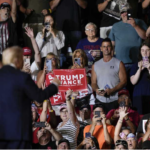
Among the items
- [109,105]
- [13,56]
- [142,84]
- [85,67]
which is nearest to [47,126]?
[109,105]

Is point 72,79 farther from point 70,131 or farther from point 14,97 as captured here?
point 14,97

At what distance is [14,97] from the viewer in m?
4.87

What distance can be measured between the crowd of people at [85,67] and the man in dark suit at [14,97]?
0.01m

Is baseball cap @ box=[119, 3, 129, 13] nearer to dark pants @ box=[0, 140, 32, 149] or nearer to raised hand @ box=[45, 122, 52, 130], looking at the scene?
raised hand @ box=[45, 122, 52, 130]

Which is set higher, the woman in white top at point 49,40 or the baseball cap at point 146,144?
the woman in white top at point 49,40

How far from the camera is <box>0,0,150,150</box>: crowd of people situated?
23.0 ft

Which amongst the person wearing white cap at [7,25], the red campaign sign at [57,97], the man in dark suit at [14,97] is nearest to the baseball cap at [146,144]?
the red campaign sign at [57,97]

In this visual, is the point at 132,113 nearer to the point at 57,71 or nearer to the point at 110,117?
the point at 110,117

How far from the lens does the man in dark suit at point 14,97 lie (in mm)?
4855

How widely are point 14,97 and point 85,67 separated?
3.43 metres

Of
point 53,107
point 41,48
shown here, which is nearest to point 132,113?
point 53,107

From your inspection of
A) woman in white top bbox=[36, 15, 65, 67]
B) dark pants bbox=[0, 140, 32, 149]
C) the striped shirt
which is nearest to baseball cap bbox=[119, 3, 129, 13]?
woman in white top bbox=[36, 15, 65, 67]

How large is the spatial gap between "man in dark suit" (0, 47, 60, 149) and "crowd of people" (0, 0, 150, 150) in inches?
0.5

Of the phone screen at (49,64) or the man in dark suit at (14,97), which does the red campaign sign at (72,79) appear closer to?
the phone screen at (49,64)
